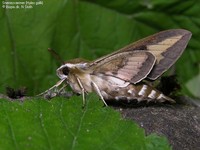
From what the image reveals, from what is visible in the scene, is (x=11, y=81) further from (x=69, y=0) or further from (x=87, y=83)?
(x=87, y=83)

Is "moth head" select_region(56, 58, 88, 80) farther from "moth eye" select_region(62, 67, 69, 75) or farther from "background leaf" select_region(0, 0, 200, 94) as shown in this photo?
"background leaf" select_region(0, 0, 200, 94)

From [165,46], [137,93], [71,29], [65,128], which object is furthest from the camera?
[71,29]

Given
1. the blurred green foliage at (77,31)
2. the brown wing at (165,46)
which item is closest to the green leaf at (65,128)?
the brown wing at (165,46)

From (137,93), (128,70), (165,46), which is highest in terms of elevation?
(165,46)

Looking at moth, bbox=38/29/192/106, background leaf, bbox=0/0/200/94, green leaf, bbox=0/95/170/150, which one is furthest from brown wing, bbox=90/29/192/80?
background leaf, bbox=0/0/200/94

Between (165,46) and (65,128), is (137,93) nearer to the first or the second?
(165,46)

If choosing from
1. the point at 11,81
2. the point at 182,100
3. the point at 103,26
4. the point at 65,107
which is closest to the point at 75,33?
the point at 103,26

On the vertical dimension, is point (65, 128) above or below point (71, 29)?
above

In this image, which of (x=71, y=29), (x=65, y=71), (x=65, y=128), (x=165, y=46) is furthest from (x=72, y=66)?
(x=71, y=29)
